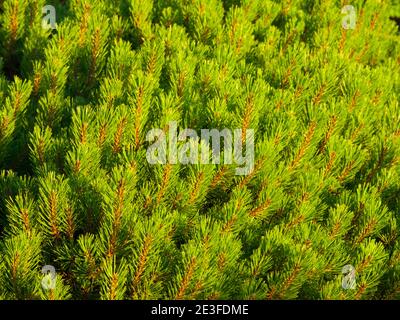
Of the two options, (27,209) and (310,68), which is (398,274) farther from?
(27,209)

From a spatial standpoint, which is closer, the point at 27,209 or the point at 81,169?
the point at 27,209

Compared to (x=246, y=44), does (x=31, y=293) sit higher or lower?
lower

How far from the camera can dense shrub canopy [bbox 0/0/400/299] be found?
2252 millimetres

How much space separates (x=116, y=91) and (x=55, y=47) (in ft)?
1.55

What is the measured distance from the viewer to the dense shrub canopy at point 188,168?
225 centimetres

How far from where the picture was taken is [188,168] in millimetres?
2473

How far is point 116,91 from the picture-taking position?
2.76m

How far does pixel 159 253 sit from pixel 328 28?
6.66ft

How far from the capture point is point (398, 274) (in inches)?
97.2
